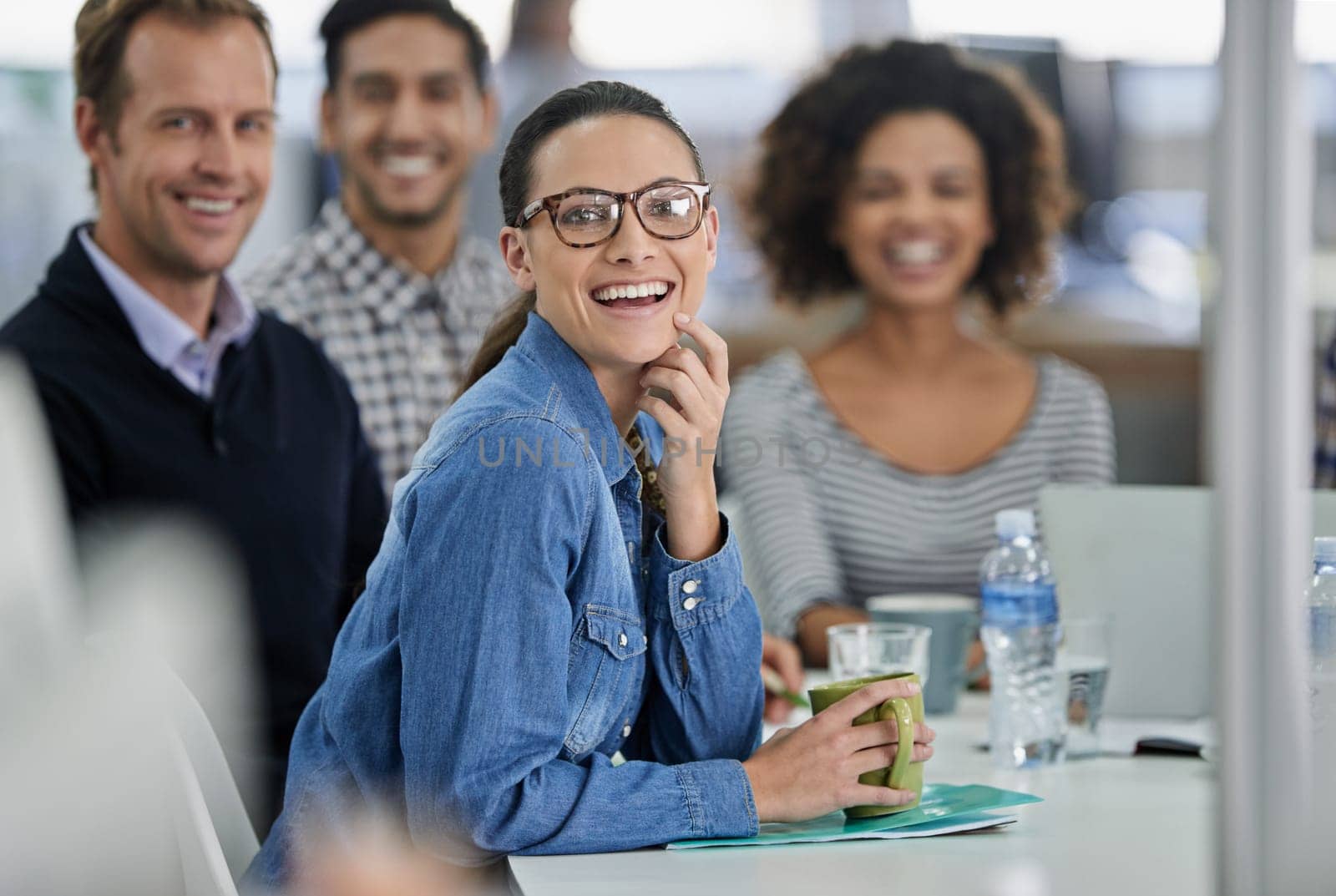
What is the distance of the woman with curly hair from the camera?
221cm

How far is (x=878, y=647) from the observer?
1.49 m

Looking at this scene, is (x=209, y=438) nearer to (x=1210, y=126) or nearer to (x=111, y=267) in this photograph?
(x=111, y=267)

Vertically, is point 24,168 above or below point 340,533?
above

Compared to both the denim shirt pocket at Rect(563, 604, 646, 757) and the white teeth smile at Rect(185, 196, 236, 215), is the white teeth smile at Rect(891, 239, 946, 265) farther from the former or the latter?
the denim shirt pocket at Rect(563, 604, 646, 757)

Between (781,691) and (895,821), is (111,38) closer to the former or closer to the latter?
→ (781,691)

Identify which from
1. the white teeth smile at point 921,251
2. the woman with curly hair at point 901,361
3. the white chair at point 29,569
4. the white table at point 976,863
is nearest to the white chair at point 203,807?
the white chair at point 29,569

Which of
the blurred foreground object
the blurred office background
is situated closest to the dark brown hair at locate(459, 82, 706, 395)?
the blurred foreground object

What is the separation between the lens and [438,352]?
8.82 ft

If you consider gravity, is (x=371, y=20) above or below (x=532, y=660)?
above

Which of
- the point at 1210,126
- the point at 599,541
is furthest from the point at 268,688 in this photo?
the point at 1210,126

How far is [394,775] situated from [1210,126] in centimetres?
74

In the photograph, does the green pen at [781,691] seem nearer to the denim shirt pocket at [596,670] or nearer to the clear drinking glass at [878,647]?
the clear drinking glass at [878,647]

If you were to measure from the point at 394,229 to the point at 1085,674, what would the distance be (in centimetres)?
172

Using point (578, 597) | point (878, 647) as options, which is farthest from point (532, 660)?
point (878, 647)
